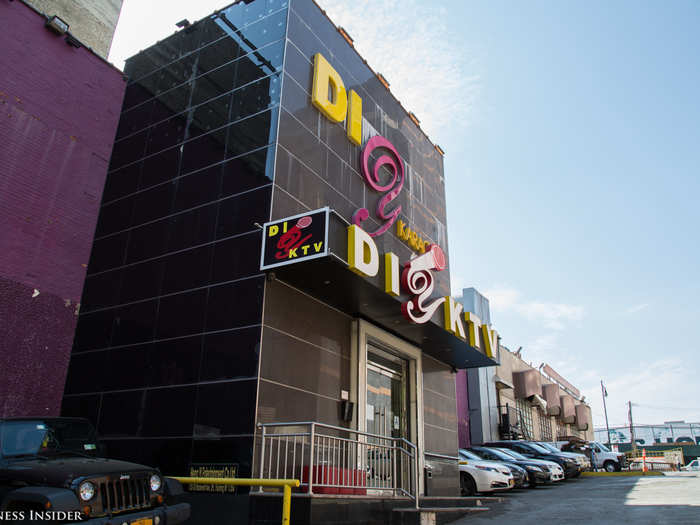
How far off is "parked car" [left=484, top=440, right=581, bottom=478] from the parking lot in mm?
5268

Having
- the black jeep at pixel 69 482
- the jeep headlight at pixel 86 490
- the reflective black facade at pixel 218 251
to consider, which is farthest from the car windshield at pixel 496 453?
the jeep headlight at pixel 86 490

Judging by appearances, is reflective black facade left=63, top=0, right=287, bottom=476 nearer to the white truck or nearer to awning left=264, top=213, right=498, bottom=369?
awning left=264, top=213, right=498, bottom=369

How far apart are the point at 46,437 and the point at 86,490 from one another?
1.69 m

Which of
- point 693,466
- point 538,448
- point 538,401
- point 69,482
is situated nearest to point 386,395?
point 69,482

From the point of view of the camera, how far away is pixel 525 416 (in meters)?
39.2

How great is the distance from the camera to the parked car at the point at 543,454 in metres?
22.1

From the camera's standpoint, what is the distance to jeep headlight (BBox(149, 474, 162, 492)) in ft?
24.2

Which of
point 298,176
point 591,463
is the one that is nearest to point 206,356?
point 298,176

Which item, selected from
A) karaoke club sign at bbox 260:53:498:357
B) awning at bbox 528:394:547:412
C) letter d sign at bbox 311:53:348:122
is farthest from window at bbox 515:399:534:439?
letter d sign at bbox 311:53:348:122

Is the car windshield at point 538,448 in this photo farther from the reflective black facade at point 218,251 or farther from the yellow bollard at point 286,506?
Answer: the yellow bollard at point 286,506

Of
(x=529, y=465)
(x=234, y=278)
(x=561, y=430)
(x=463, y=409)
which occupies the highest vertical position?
(x=234, y=278)

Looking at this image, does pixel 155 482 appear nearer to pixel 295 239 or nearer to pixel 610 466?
pixel 295 239

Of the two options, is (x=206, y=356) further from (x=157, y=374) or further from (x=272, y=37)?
(x=272, y=37)

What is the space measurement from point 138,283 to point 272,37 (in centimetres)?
672
